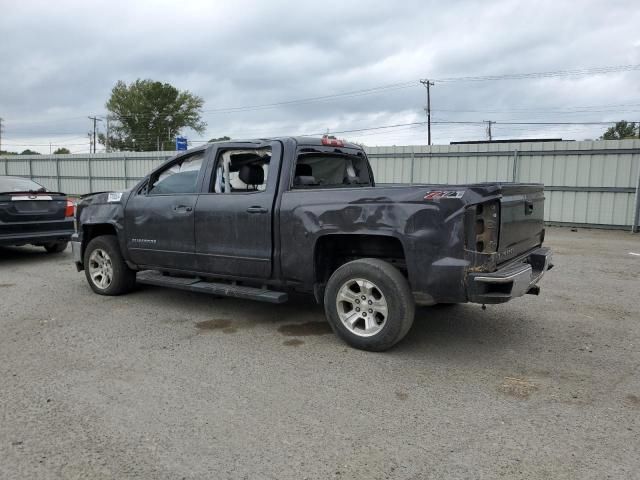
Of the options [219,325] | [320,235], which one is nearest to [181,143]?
[219,325]

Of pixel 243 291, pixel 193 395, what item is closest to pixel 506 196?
pixel 243 291

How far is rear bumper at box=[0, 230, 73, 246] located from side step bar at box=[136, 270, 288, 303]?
367 cm

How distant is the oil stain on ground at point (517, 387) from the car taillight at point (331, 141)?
9.72ft

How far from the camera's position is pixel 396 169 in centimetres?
1825

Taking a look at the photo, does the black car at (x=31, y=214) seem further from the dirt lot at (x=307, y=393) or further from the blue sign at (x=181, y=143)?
the blue sign at (x=181, y=143)

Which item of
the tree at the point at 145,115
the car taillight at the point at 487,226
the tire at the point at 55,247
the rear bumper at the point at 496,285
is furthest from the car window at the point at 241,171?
the tree at the point at 145,115

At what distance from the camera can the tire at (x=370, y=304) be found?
13.9 feet

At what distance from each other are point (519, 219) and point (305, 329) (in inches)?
88.9

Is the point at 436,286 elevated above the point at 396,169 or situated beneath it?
situated beneath

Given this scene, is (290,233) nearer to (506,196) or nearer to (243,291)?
(243,291)

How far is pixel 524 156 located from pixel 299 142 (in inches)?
491

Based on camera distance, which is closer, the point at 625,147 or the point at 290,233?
the point at 290,233

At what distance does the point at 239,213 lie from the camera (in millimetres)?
5125

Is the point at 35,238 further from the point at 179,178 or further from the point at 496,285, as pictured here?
the point at 496,285
